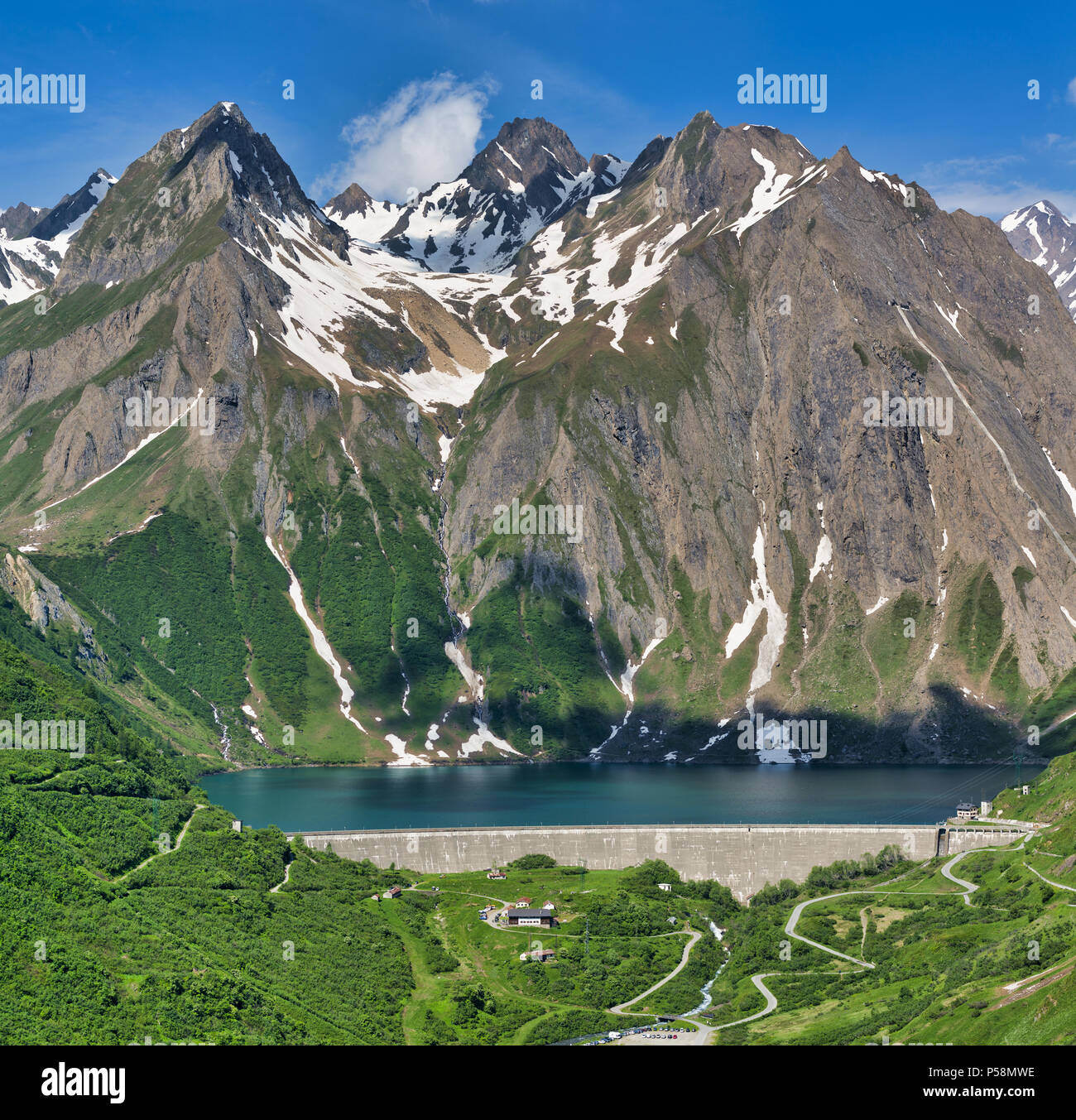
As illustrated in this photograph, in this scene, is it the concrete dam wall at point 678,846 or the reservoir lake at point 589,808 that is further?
the reservoir lake at point 589,808

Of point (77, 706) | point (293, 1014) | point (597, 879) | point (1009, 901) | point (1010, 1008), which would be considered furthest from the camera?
point (597, 879)

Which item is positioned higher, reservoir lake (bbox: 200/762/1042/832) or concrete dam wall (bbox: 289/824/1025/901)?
reservoir lake (bbox: 200/762/1042/832)

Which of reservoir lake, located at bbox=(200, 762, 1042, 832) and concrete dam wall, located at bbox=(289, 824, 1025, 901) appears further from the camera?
reservoir lake, located at bbox=(200, 762, 1042, 832)

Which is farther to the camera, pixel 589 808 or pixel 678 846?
pixel 589 808

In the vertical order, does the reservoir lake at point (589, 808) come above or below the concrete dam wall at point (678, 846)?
above

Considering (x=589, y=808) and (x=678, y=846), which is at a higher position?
(x=589, y=808)
